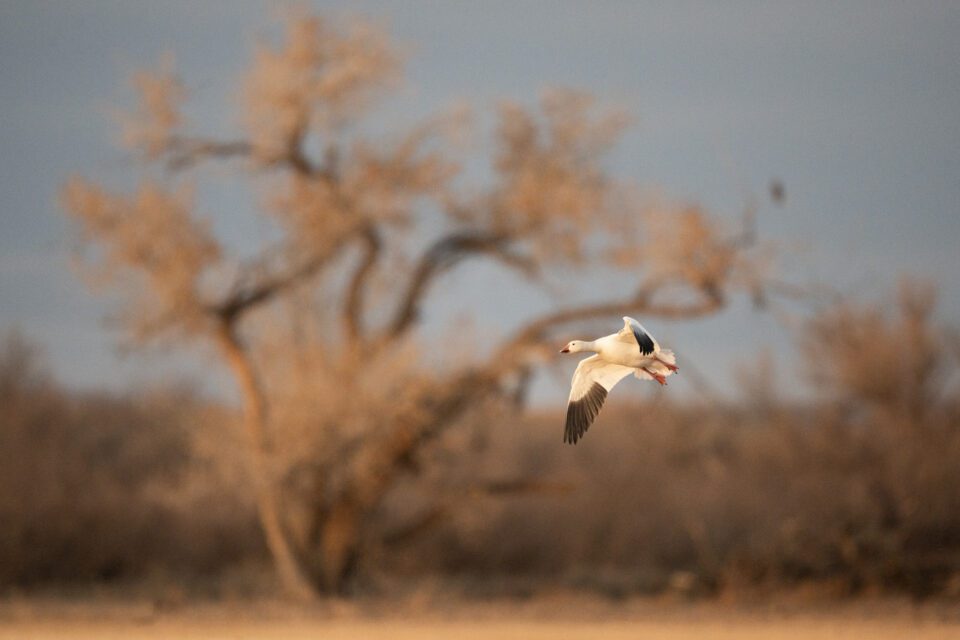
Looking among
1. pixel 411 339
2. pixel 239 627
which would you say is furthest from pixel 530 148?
pixel 239 627

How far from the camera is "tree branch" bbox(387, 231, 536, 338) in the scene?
64.0 feet

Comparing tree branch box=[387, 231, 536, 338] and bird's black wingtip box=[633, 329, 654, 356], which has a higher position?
tree branch box=[387, 231, 536, 338]

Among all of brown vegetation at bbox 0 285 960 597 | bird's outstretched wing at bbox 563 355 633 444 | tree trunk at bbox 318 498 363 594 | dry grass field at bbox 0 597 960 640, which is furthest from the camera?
brown vegetation at bbox 0 285 960 597

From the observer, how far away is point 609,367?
5230 mm

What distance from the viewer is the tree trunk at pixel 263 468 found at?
60.6 feet

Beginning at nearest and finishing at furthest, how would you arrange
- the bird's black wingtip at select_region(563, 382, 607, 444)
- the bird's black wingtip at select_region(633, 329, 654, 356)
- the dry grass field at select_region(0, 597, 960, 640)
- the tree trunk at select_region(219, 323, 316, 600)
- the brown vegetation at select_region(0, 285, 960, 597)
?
the bird's black wingtip at select_region(633, 329, 654, 356) → the bird's black wingtip at select_region(563, 382, 607, 444) → the dry grass field at select_region(0, 597, 960, 640) → the tree trunk at select_region(219, 323, 316, 600) → the brown vegetation at select_region(0, 285, 960, 597)

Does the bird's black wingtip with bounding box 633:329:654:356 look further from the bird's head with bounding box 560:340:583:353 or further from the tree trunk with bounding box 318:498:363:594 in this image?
the tree trunk with bounding box 318:498:363:594

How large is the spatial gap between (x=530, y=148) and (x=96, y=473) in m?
12.2

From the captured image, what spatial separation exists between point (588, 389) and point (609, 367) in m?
0.16

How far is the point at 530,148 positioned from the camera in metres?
19.6

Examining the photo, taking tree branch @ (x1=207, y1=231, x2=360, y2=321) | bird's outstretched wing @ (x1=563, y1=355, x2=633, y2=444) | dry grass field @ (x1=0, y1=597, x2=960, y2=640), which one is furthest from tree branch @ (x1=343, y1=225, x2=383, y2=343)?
bird's outstretched wing @ (x1=563, y1=355, x2=633, y2=444)

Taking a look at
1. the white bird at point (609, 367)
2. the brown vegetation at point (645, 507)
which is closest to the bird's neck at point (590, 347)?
the white bird at point (609, 367)

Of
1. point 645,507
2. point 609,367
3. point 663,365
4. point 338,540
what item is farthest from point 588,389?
point 645,507

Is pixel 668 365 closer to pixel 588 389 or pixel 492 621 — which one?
pixel 588 389
